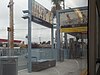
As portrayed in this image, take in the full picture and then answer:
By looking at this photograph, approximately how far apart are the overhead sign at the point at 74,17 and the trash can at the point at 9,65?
3.79 ft

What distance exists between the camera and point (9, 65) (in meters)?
2.46

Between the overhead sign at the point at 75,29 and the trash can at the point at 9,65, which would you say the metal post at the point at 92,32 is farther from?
the trash can at the point at 9,65

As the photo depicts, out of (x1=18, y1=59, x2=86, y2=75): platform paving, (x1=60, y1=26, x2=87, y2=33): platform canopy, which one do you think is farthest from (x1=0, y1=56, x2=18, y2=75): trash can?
(x1=60, y1=26, x2=87, y2=33): platform canopy

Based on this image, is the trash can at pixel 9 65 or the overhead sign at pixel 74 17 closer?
the trash can at pixel 9 65

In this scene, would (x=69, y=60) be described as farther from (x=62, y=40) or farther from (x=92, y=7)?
(x=92, y=7)

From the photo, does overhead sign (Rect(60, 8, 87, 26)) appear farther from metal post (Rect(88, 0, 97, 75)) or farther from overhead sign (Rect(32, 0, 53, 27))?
metal post (Rect(88, 0, 97, 75))

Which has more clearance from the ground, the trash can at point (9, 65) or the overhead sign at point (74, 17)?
the overhead sign at point (74, 17)

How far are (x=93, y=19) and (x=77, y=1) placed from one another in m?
0.55

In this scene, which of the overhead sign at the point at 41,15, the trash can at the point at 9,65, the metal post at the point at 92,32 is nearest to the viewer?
the trash can at the point at 9,65

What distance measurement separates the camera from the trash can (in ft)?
7.76

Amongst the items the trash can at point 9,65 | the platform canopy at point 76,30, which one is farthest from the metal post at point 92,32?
the trash can at point 9,65

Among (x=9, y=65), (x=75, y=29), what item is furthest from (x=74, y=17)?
(x=9, y=65)

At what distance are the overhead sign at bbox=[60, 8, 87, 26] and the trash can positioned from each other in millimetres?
1154

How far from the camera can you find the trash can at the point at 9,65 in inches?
93.1
